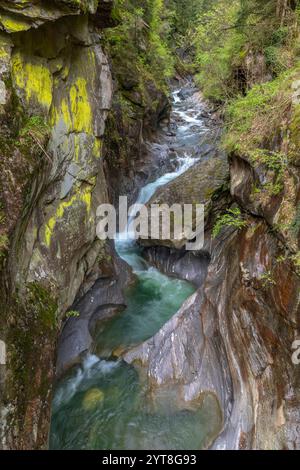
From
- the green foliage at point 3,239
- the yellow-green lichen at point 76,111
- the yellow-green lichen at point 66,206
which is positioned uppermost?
the yellow-green lichen at point 76,111

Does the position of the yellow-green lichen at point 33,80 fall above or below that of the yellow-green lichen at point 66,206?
above

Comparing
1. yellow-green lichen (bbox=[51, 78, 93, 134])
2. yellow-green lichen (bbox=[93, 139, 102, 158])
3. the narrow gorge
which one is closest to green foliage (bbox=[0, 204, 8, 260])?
the narrow gorge

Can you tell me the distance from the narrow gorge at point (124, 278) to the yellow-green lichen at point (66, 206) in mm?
24

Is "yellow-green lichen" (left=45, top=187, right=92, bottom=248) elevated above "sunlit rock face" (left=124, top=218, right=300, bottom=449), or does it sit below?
above

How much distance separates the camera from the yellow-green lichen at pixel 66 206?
611 centimetres

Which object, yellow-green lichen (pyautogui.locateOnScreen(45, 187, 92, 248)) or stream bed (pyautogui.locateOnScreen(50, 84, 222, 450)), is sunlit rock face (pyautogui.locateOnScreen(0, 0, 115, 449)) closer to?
yellow-green lichen (pyautogui.locateOnScreen(45, 187, 92, 248))

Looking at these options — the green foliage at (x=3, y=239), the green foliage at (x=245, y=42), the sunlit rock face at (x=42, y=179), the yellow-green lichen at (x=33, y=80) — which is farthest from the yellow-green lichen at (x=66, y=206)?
the green foliage at (x=245, y=42)

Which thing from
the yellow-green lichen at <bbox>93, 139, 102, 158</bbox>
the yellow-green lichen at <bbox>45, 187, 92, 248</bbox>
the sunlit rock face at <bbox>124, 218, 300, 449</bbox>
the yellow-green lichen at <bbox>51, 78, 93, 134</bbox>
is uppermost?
the yellow-green lichen at <bbox>51, 78, 93, 134</bbox>

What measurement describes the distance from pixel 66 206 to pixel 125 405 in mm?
4271

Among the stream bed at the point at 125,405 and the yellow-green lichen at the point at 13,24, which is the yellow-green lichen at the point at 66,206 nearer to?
the yellow-green lichen at the point at 13,24

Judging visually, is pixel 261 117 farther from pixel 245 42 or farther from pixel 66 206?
pixel 245 42

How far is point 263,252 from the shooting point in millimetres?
5410

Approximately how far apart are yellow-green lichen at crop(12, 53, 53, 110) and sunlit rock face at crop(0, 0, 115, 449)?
0.7 inches

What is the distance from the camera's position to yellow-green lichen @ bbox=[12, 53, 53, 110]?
5078 millimetres
